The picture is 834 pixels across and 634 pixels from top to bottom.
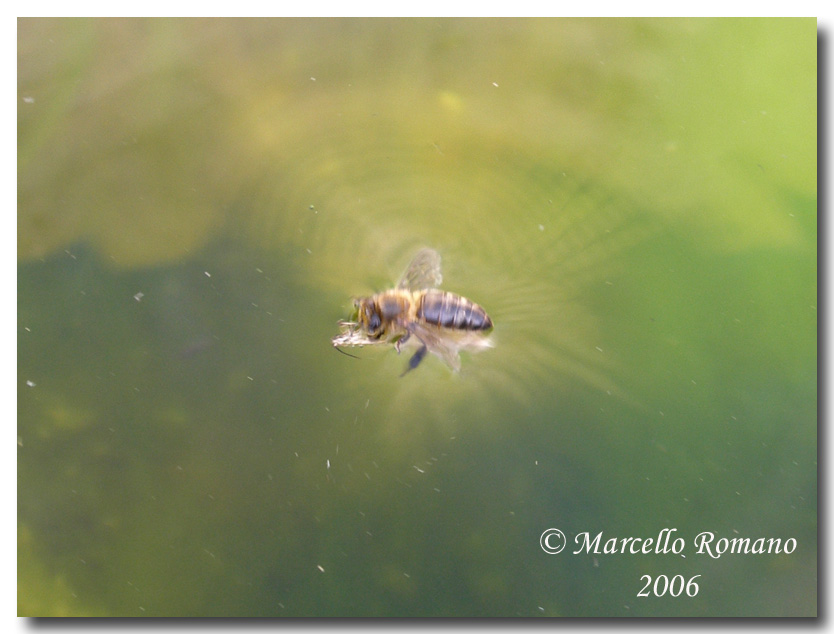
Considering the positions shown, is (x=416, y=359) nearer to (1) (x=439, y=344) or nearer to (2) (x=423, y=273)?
(1) (x=439, y=344)

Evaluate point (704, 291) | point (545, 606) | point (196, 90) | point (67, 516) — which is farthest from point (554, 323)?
point (67, 516)

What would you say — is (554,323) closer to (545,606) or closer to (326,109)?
(545,606)

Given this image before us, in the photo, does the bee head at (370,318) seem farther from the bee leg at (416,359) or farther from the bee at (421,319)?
the bee leg at (416,359)

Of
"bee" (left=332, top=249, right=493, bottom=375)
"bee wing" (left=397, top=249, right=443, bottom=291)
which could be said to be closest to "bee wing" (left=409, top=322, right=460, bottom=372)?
"bee" (left=332, top=249, right=493, bottom=375)

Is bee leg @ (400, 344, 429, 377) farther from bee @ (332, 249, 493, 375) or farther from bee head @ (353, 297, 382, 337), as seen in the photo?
bee head @ (353, 297, 382, 337)

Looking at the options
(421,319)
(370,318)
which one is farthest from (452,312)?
(370,318)

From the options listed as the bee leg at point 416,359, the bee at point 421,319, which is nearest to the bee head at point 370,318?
the bee at point 421,319
